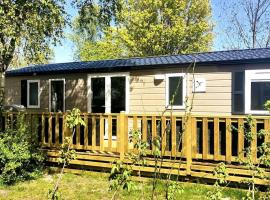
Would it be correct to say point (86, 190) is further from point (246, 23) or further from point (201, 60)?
point (246, 23)

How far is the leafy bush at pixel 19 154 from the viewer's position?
22.2ft

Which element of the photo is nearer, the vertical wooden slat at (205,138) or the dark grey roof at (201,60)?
the vertical wooden slat at (205,138)

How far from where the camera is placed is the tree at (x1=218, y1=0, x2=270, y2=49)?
86.4 ft

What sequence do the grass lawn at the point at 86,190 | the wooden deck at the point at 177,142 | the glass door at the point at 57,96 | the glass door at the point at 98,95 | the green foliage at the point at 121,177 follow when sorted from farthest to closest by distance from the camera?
the glass door at the point at 57,96, the glass door at the point at 98,95, the wooden deck at the point at 177,142, the grass lawn at the point at 86,190, the green foliage at the point at 121,177

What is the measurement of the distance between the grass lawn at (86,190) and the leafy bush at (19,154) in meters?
0.26

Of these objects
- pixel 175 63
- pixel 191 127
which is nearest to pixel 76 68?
pixel 175 63

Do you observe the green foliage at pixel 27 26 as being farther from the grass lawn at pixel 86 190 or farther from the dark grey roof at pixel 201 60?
the grass lawn at pixel 86 190

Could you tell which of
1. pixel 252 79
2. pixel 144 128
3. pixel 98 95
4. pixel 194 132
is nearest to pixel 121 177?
pixel 194 132

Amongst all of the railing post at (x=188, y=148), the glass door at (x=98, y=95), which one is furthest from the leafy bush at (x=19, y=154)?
the glass door at (x=98, y=95)

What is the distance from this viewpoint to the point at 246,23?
89.6 ft

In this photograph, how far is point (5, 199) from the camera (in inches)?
229

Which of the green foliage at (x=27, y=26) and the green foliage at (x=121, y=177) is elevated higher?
the green foliage at (x=27, y=26)

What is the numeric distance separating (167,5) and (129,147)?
77.9ft

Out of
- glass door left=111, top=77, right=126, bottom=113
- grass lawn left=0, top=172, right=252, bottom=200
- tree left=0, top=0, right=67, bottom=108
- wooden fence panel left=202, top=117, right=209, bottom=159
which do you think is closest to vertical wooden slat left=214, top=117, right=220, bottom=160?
wooden fence panel left=202, top=117, right=209, bottom=159
